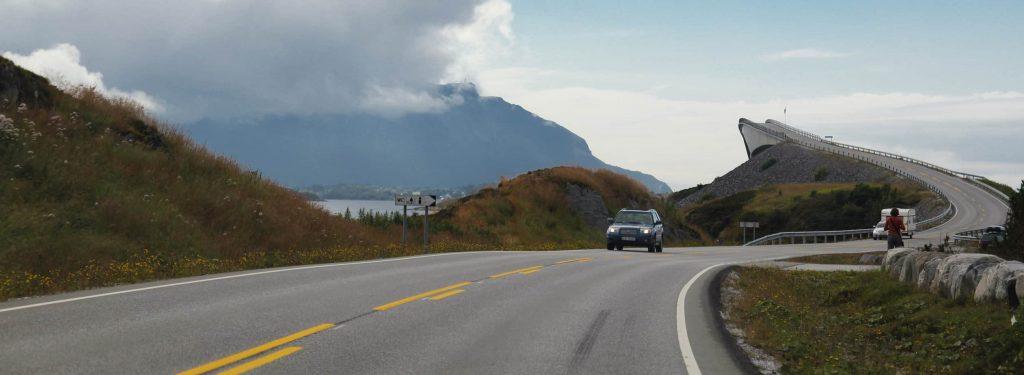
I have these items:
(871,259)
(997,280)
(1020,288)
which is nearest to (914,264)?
(997,280)

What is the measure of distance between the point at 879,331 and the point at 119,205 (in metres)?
16.0

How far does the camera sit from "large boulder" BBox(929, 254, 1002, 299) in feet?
37.7

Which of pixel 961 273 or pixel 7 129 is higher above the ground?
pixel 7 129

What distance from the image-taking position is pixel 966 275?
11.6 meters

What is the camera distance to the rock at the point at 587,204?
2016 inches

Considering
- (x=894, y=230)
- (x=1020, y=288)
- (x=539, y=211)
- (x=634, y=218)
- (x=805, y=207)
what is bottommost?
(x=1020, y=288)

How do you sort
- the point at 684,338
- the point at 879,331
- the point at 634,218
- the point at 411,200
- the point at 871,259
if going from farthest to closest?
the point at 634,218
the point at 871,259
the point at 411,200
the point at 879,331
the point at 684,338

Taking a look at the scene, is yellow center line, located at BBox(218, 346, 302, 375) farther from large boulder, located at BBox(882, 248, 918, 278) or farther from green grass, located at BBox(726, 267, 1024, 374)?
large boulder, located at BBox(882, 248, 918, 278)

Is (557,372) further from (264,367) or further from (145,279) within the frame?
(145,279)

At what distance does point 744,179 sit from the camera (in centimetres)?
16600

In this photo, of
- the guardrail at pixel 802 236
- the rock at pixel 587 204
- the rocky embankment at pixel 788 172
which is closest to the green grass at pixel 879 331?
the rock at pixel 587 204

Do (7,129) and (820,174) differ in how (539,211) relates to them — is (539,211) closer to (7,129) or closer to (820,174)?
(7,129)

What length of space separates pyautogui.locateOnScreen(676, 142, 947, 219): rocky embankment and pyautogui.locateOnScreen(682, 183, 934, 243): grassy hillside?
6.32 meters

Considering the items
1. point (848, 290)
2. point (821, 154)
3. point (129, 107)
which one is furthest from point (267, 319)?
point (821, 154)
